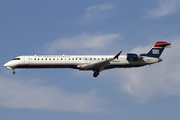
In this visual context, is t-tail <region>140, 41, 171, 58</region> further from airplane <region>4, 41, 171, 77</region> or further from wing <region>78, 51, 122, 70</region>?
wing <region>78, 51, 122, 70</region>

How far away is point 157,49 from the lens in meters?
52.6

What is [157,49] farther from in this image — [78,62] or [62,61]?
[62,61]

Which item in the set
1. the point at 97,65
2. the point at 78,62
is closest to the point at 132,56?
the point at 97,65

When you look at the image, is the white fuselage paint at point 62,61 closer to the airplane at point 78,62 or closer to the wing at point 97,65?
the airplane at point 78,62

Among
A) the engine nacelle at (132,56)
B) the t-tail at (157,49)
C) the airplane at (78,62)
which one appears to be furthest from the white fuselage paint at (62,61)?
the t-tail at (157,49)

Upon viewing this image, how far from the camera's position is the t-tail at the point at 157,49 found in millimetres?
52116

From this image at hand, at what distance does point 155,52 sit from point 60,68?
15908mm

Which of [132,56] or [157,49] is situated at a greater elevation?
[157,49]

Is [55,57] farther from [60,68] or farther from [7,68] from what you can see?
[7,68]

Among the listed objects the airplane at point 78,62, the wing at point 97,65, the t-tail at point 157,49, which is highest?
the t-tail at point 157,49

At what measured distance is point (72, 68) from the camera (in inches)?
1957

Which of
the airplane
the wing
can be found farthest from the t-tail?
the wing

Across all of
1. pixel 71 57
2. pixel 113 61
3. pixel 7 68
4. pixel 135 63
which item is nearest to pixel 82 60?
pixel 71 57

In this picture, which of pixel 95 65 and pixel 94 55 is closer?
pixel 95 65
